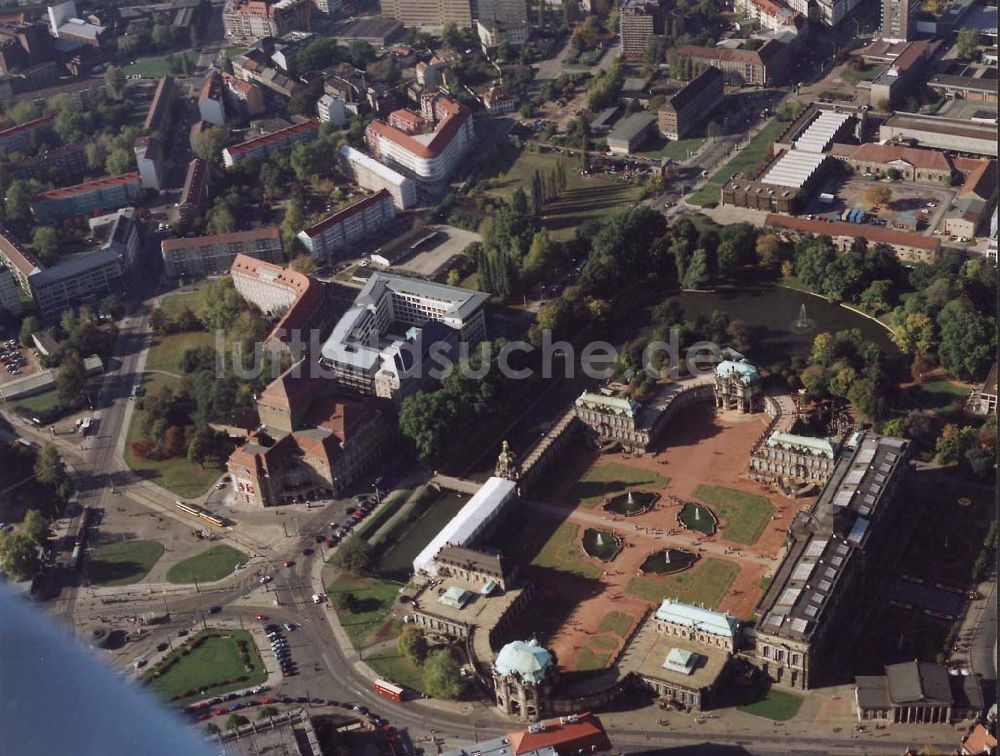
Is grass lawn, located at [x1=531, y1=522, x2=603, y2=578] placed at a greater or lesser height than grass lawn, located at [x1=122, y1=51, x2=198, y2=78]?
lesser

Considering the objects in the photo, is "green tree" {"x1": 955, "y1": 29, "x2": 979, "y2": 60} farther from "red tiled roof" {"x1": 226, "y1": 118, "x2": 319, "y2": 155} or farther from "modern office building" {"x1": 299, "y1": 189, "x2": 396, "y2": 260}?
"red tiled roof" {"x1": 226, "y1": 118, "x2": 319, "y2": 155}

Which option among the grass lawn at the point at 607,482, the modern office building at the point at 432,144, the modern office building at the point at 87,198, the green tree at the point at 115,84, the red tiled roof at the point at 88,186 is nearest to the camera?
the grass lawn at the point at 607,482

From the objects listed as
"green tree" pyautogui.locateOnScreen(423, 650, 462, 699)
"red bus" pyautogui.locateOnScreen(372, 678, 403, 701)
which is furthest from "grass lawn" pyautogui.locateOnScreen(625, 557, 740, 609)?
"red bus" pyautogui.locateOnScreen(372, 678, 403, 701)

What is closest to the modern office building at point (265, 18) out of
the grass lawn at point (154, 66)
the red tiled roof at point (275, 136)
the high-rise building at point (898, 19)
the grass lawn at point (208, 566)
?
the grass lawn at point (154, 66)

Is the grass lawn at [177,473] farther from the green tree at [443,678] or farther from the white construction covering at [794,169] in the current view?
the white construction covering at [794,169]

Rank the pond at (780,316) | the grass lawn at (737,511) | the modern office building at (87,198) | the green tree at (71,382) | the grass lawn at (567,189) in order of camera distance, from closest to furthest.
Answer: the grass lawn at (737,511)
the pond at (780,316)
the green tree at (71,382)
the grass lawn at (567,189)
the modern office building at (87,198)
